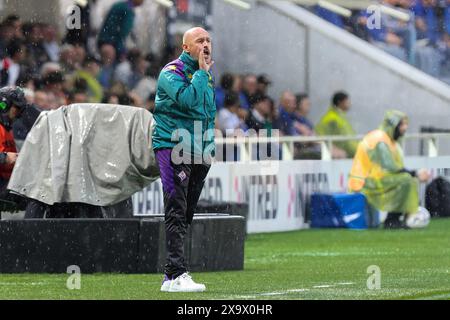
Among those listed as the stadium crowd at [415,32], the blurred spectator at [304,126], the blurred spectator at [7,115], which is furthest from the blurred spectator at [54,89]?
the stadium crowd at [415,32]

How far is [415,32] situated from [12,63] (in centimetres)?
944

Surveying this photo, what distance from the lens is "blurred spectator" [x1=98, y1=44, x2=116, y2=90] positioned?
22.7 m

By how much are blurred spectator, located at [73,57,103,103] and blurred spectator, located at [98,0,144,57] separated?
30.1 inches

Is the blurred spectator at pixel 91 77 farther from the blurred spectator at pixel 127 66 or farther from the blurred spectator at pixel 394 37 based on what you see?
the blurred spectator at pixel 394 37

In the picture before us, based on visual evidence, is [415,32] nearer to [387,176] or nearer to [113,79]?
[387,176]

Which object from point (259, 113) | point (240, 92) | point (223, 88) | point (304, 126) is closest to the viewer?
point (223, 88)

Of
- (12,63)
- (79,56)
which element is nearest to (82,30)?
(79,56)

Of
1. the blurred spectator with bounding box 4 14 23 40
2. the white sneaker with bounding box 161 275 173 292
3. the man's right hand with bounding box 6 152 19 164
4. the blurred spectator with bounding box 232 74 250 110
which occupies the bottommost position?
the white sneaker with bounding box 161 275 173 292

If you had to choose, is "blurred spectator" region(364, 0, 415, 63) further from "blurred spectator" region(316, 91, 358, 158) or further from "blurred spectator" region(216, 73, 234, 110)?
"blurred spectator" region(216, 73, 234, 110)

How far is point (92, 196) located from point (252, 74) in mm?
11057

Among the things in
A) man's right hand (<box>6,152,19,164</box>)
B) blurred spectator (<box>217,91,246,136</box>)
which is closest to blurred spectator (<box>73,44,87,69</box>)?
blurred spectator (<box>217,91,246,136</box>)

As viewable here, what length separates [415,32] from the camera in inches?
1105

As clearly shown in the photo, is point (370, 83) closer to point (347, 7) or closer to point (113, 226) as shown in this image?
point (347, 7)
